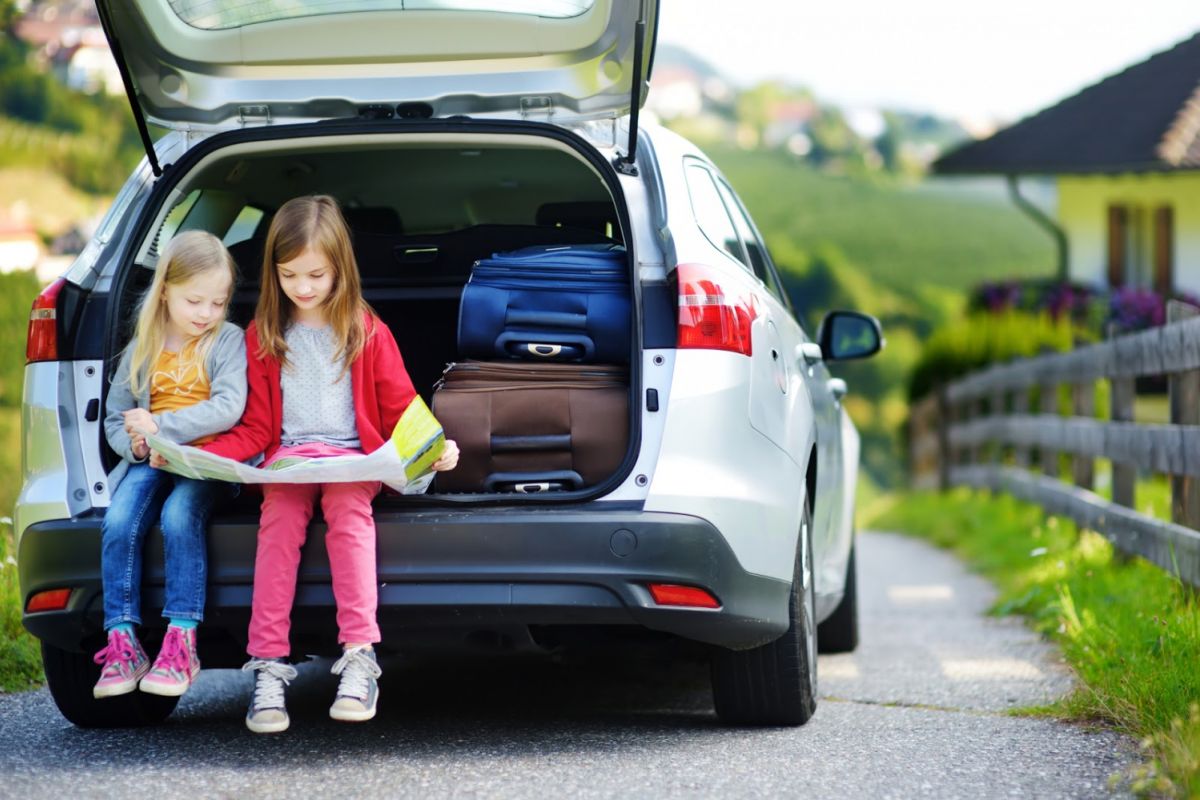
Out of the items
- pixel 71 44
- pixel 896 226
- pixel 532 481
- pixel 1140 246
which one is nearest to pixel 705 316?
pixel 532 481

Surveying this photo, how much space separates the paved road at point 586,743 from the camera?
3.85m

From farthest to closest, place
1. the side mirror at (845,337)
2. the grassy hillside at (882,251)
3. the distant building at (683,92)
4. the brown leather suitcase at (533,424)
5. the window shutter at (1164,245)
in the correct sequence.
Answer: the distant building at (683,92), the grassy hillside at (882,251), the window shutter at (1164,245), the side mirror at (845,337), the brown leather suitcase at (533,424)

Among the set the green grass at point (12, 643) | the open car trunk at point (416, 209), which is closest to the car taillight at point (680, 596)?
the open car trunk at point (416, 209)

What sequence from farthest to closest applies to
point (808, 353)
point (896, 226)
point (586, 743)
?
point (896, 226)
point (808, 353)
point (586, 743)

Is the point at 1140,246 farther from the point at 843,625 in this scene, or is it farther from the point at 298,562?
the point at 298,562

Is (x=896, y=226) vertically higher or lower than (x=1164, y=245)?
higher

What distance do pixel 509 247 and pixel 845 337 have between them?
1.35 metres

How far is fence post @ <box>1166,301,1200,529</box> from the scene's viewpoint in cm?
603

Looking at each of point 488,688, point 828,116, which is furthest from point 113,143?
point 828,116

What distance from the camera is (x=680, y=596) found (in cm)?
405

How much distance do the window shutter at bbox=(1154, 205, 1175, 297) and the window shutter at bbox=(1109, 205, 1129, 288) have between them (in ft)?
2.22

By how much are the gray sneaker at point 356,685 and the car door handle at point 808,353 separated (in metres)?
1.63

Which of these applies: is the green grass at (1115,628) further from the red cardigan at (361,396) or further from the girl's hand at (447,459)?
the red cardigan at (361,396)

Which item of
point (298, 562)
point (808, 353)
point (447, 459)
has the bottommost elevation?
point (298, 562)
